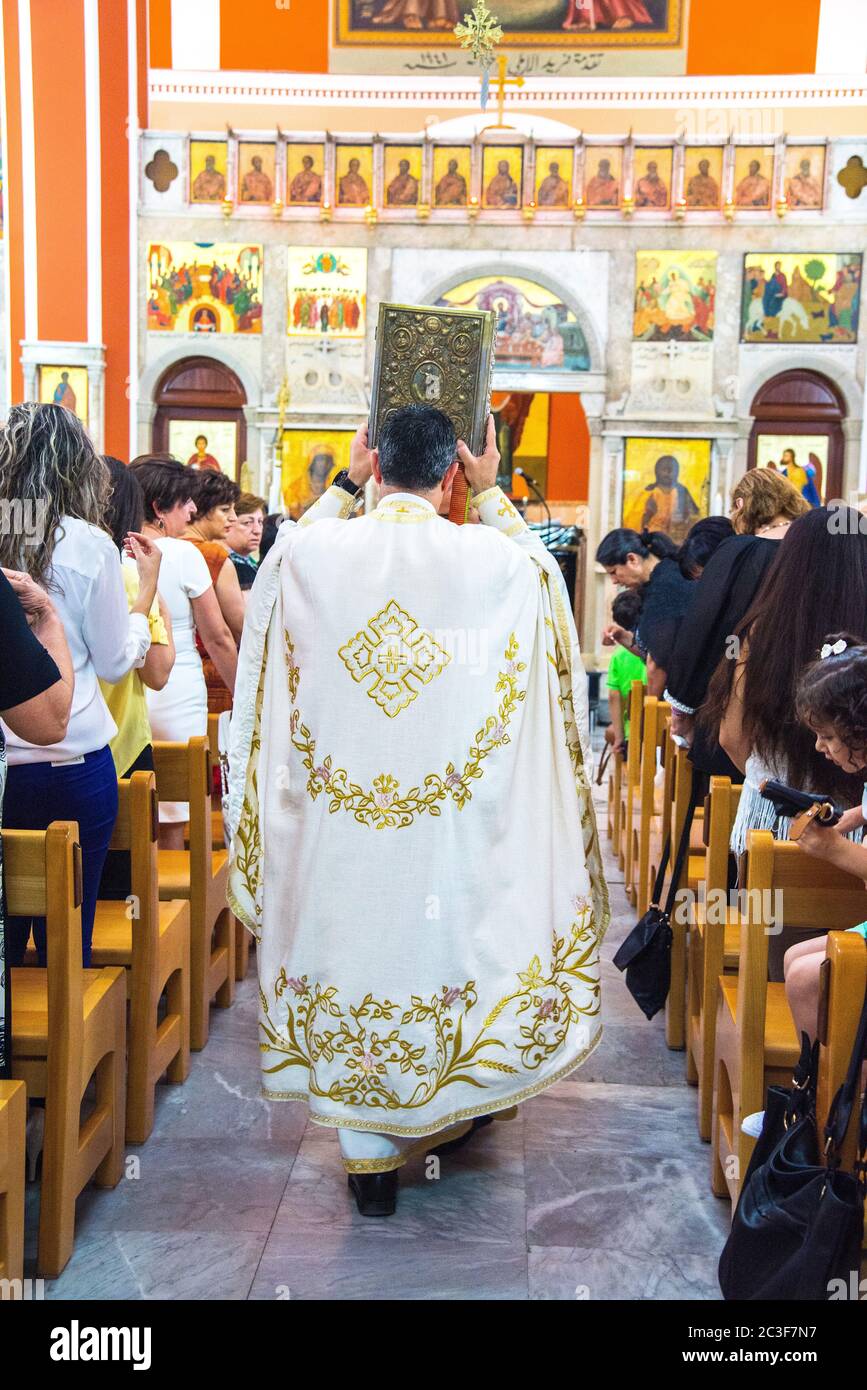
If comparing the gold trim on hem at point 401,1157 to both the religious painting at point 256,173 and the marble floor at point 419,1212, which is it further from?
the religious painting at point 256,173

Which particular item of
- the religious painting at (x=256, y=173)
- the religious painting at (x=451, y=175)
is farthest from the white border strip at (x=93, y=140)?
the religious painting at (x=451, y=175)

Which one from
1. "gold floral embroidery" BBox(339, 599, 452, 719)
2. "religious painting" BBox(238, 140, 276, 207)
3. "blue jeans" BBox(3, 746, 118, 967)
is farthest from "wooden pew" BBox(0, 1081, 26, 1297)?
"religious painting" BBox(238, 140, 276, 207)

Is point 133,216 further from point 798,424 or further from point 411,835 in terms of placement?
point 411,835

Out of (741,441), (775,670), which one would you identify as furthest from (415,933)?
(741,441)

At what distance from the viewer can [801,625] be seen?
10.5ft

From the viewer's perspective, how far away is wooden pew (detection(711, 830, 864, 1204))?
2678mm

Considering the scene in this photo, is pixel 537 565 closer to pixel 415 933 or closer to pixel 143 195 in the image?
pixel 415 933

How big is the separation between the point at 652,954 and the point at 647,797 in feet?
4.00

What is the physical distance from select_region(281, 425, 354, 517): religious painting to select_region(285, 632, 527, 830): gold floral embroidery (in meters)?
Answer: 11.3

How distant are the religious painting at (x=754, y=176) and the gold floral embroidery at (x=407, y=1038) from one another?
12.4 m

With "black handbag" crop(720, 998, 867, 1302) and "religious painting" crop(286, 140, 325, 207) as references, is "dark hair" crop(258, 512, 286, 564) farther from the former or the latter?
"religious painting" crop(286, 140, 325, 207)

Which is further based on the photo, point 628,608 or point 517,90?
point 517,90

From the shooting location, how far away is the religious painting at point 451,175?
545 inches

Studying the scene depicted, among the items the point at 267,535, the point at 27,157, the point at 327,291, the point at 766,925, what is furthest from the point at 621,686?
the point at 27,157
